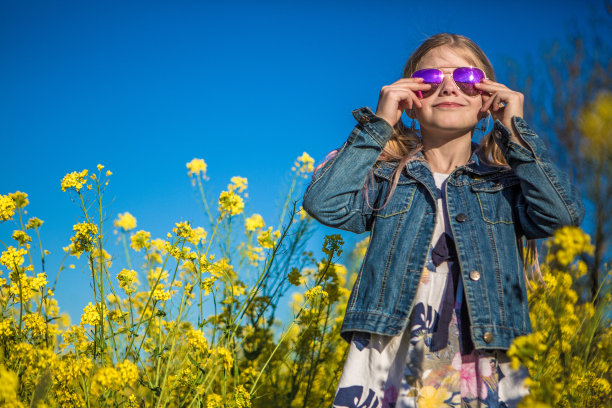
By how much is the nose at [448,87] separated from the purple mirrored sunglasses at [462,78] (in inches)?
0.5

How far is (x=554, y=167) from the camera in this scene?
4.89 feet

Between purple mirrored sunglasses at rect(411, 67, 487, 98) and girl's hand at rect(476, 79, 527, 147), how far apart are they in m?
0.02

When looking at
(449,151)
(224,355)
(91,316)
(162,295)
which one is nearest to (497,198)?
(449,151)

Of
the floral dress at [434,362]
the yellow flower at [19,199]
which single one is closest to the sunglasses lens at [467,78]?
the floral dress at [434,362]

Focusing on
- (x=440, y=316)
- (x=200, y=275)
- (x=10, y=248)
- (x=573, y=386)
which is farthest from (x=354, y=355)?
(x=10, y=248)

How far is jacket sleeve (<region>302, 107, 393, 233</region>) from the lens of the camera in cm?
165

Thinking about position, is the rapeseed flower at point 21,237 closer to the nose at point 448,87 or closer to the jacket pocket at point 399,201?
the jacket pocket at point 399,201

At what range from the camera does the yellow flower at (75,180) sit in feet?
5.77

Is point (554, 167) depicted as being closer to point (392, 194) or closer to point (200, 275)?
point (392, 194)

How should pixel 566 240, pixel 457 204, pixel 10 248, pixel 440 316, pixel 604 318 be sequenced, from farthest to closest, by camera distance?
1. pixel 604 318
2. pixel 10 248
3. pixel 457 204
4. pixel 440 316
5. pixel 566 240

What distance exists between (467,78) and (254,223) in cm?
156

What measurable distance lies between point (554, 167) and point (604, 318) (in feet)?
4.82

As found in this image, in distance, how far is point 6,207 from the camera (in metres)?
1.81

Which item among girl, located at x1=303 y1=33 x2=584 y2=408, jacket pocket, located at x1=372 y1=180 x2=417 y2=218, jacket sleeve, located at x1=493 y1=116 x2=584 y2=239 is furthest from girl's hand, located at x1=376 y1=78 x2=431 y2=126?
jacket sleeve, located at x1=493 y1=116 x2=584 y2=239
